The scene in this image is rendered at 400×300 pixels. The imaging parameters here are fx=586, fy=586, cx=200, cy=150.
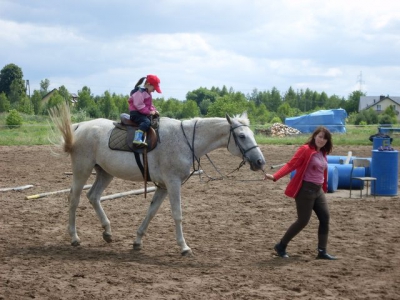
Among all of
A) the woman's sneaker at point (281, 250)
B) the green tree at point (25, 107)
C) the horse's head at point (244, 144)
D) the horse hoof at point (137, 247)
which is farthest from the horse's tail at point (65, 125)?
the green tree at point (25, 107)

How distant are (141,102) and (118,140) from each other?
68 cm

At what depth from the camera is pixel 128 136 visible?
26.9ft

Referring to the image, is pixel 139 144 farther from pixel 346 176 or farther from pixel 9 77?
pixel 9 77

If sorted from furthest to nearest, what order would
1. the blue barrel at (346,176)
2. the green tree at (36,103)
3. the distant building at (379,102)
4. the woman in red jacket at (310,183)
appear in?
the distant building at (379,102)
the green tree at (36,103)
the blue barrel at (346,176)
the woman in red jacket at (310,183)

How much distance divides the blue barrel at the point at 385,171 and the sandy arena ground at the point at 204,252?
0.50 meters

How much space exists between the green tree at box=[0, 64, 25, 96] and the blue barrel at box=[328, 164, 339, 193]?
69.9 meters

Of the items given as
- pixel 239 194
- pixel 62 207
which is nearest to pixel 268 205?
pixel 239 194

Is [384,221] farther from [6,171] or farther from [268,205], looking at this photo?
[6,171]

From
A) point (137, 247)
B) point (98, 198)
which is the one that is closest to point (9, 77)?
point (98, 198)

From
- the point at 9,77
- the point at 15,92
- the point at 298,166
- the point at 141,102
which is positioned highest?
the point at 9,77

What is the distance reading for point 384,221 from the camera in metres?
10.2

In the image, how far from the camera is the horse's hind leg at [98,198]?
27.7 ft

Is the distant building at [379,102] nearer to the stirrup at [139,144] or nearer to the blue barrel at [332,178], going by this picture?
the blue barrel at [332,178]

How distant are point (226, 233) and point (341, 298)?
11.8 feet
